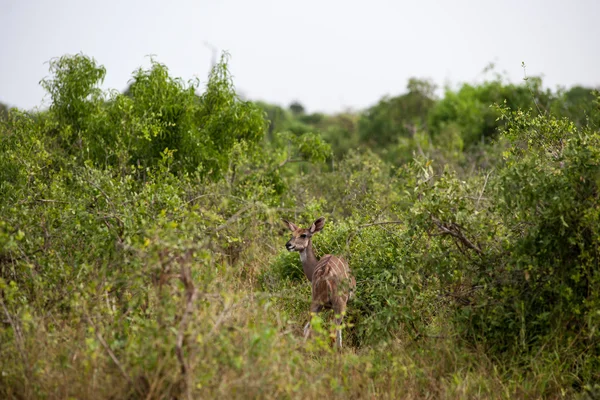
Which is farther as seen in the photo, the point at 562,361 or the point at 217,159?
the point at 217,159

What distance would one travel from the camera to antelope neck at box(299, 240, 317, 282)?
8.62 m

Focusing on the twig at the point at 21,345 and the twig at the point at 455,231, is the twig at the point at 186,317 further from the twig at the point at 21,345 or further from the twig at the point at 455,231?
the twig at the point at 455,231

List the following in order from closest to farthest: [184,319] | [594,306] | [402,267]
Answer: [184,319] → [594,306] → [402,267]

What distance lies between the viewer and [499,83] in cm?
2711

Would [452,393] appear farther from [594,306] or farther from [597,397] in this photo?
[594,306]

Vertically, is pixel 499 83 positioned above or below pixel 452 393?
above

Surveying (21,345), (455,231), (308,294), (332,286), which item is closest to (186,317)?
(21,345)

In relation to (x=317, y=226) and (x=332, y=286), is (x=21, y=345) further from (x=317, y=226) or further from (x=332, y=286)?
(x=317, y=226)

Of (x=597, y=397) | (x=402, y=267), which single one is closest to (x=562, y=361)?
(x=597, y=397)

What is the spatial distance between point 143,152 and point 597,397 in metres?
8.43

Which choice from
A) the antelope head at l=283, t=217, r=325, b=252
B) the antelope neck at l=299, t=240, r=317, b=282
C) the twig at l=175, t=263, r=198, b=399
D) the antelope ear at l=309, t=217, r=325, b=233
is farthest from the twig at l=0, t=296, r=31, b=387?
the antelope ear at l=309, t=217, r=325, b=233

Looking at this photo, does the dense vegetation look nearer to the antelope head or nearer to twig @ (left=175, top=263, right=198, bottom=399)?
twig @ (left=175, top=263, right=198, bottom=399)

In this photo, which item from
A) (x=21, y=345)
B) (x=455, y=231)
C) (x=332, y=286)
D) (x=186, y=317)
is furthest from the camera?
(x=332, y=286)

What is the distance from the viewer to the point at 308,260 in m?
8.67
